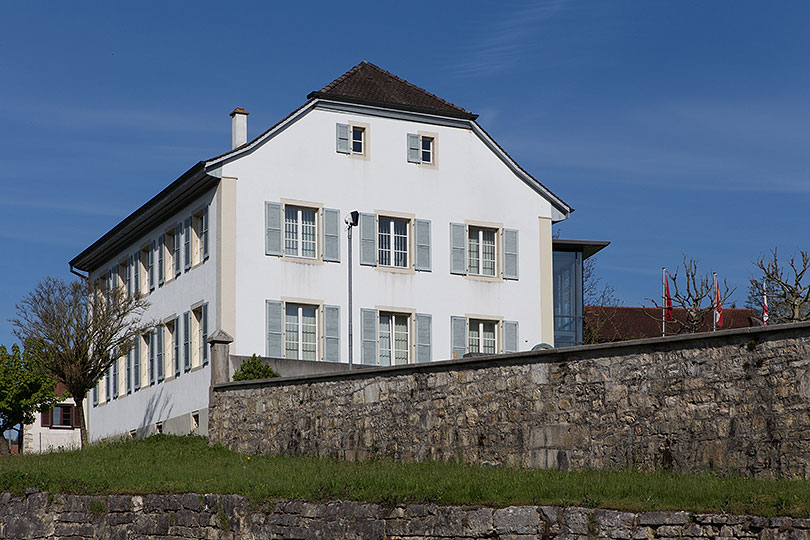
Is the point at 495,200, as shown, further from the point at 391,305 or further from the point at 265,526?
the point at 265,526

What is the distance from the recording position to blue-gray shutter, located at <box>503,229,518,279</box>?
38031 mm

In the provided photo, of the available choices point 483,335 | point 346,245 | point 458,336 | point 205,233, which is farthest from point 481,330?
point 205,233

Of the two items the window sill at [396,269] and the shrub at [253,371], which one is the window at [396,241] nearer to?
the window sill at [396,269]

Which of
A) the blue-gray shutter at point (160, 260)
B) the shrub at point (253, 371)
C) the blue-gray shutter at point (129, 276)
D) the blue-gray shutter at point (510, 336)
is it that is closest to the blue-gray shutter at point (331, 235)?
the shrub at point (253, 371)

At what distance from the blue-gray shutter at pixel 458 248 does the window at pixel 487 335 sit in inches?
54.0

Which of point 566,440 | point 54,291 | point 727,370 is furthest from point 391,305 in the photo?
point 727,370

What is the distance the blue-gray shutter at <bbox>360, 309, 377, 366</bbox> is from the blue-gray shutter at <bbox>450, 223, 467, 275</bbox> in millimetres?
2773

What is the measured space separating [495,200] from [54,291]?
1222 centimetres

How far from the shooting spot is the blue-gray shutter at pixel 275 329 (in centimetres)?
3438

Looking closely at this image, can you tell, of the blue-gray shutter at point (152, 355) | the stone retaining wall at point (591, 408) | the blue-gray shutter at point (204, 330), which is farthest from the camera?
the blue-gray shutter at point (152, 355)

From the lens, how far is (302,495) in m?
18.2

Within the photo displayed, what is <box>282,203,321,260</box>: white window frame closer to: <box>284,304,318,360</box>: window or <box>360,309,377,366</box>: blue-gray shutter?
<box>284,304,318,360</box>: window

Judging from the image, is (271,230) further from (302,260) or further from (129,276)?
(129,276)

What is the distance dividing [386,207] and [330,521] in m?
19.9
